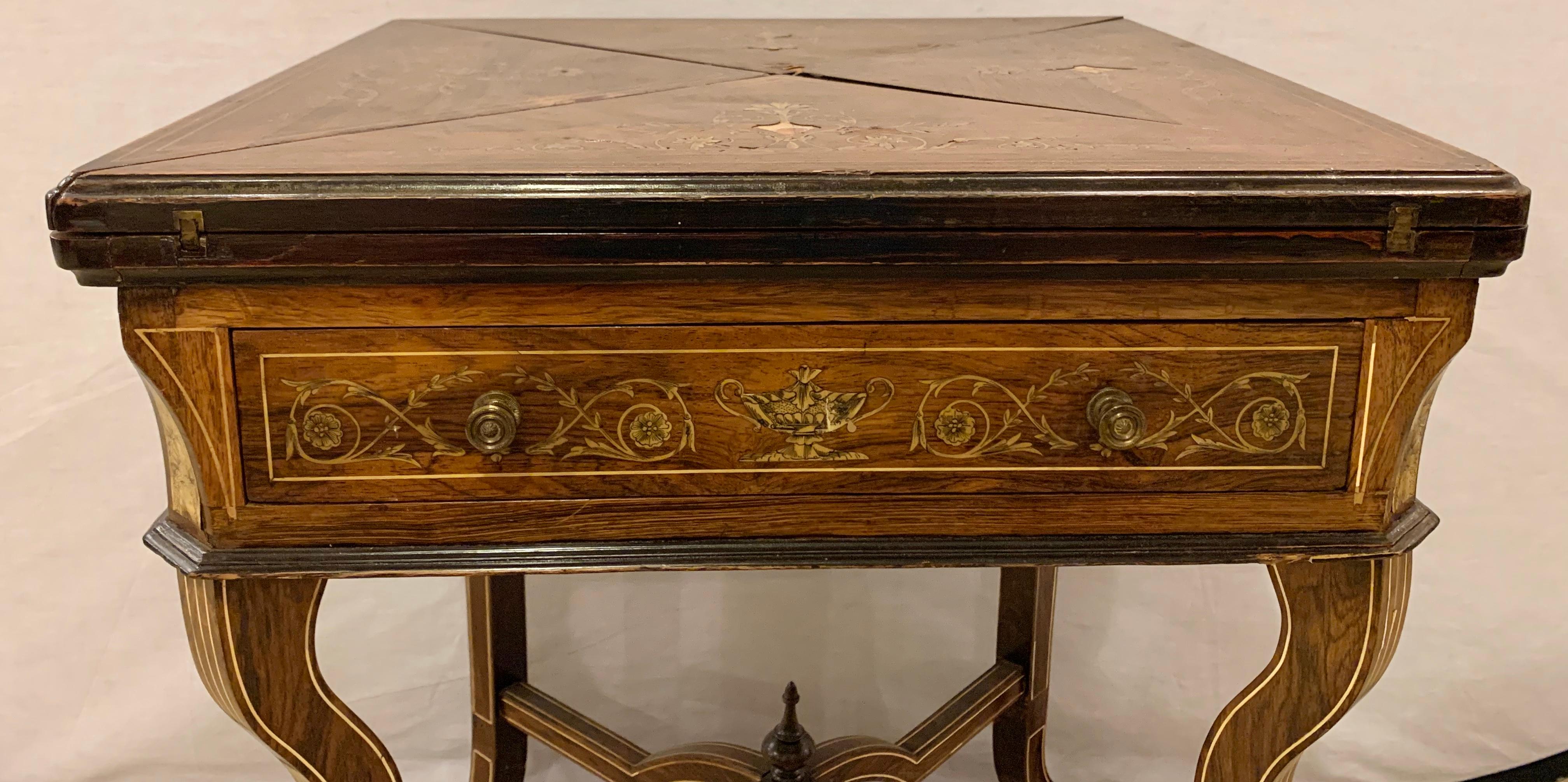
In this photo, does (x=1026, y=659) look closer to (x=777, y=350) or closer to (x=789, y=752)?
(x=789, y=752)

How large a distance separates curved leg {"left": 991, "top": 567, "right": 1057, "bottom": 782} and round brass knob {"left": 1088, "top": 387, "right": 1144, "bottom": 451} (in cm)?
63

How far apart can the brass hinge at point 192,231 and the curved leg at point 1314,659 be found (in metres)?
0.70

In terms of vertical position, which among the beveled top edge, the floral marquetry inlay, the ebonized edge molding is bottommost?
the ebonized edge molding

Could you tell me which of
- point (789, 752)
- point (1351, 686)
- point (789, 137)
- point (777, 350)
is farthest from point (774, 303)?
point (789, 752)

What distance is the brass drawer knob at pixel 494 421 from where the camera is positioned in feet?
2.73

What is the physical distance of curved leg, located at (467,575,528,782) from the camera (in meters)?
1.50

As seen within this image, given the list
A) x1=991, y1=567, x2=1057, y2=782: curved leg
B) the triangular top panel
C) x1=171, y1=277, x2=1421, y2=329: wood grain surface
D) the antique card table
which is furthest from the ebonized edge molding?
x1=991, y1=567, x2=1057, y2=782: curved leg

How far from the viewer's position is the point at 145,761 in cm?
175

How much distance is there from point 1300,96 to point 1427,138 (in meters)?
0.17

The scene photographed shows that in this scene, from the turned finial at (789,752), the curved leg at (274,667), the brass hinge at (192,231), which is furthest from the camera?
the turned finial at (789,752)

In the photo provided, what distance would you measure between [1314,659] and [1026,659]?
2.02 feet

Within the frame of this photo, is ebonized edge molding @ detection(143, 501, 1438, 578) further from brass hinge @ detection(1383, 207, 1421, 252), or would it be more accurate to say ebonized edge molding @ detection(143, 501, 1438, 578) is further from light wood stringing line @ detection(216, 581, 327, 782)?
brass hinge @ detection(1383, 207, 1421, 252)

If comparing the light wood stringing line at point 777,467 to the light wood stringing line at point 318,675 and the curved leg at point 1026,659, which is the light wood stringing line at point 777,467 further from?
the curved leg at point 1026,659

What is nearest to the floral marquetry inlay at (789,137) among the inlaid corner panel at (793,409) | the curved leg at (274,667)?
the inlaid corner panel at (793,409)
